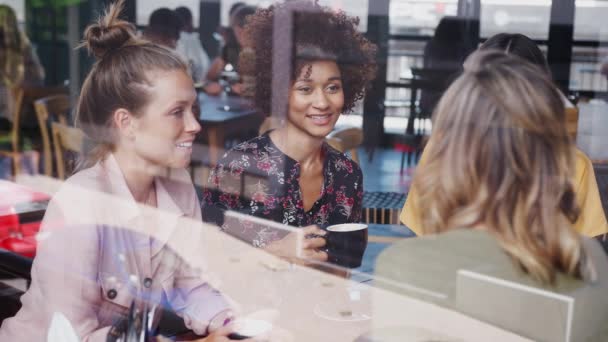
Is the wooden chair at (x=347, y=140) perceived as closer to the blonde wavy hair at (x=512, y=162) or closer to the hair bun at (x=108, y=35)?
the hair bun at (x=108, y=35)

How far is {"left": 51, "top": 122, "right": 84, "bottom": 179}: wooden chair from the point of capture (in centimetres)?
222

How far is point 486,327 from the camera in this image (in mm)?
1246

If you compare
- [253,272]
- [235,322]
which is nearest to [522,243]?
[235,322]

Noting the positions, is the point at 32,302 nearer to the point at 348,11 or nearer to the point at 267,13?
the point at 267,13

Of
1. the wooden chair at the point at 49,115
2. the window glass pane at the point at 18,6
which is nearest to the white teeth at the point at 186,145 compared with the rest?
the wooden chair at the point at 49,115

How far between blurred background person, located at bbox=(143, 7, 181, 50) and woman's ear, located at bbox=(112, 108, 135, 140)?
216 millimetres

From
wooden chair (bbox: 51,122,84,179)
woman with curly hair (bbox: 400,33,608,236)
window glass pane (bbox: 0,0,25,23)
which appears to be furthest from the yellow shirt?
window glass pane (bbox: 0,0,25,23)

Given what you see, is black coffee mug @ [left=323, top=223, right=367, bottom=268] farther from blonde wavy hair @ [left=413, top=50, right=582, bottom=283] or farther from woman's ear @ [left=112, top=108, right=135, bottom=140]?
woman's ear @ [left=112, top=108, right=135, bottom=140]

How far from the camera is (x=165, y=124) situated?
1711 mm

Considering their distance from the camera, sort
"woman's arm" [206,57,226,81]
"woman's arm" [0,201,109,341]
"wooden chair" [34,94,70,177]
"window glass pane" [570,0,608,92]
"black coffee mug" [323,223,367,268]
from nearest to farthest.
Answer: "black coffee mug" [323,223,367,268] → "woman's arm" [0,201,109,341] → "window glass pane" [570,0,608,92] → "wooden chair" [34,94,70,177] → "woman's arm" [206,57,226,81]

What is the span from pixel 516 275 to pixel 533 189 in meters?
0.15

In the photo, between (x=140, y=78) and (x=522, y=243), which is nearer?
(x=522, y=243)

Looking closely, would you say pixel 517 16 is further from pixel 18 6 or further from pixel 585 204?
pixel 18 6

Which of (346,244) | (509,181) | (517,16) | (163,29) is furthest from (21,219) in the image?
(509,181)
